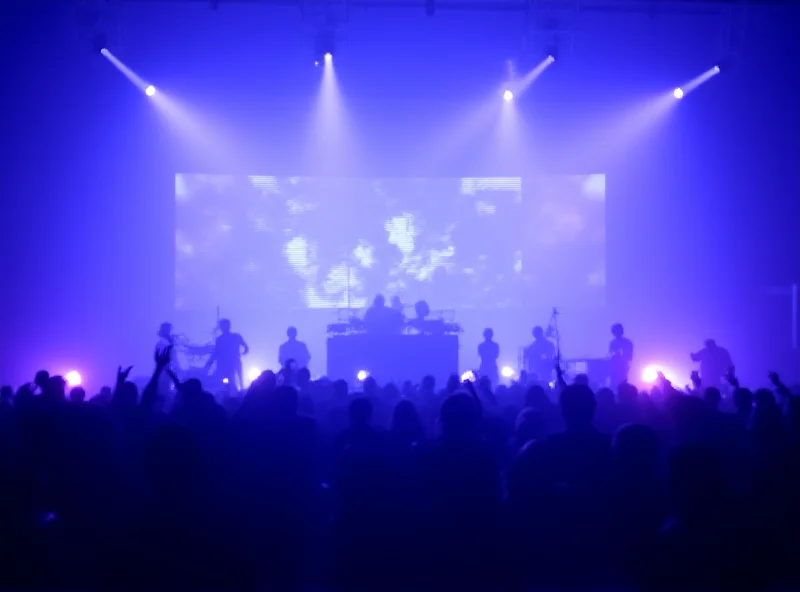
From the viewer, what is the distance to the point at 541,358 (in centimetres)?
1214

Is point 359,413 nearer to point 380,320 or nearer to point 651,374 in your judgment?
point 380,320

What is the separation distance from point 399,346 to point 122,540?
335 inches

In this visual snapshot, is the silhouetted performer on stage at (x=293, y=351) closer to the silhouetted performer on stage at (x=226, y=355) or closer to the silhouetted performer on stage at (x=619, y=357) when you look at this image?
the silhouetted performer on stage at (x=226, y=355)

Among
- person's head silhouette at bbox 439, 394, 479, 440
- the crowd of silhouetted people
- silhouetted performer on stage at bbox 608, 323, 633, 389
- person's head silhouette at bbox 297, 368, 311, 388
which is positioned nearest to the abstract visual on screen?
silhouetted performer on stage at bbox 608, 323, 633, 389

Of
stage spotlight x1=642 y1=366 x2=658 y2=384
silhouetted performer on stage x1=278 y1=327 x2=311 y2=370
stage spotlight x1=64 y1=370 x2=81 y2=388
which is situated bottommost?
stage spotlight x1=642 y1=366 x2=658 y2=384

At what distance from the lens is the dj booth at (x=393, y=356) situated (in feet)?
38.2

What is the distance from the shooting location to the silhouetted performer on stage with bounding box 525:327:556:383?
12.1 m

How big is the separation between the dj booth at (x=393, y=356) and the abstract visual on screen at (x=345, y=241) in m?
2.85

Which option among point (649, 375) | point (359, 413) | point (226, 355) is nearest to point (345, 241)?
point (226, 355)

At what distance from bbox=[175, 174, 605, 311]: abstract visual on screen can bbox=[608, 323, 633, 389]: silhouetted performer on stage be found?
3.85 meters

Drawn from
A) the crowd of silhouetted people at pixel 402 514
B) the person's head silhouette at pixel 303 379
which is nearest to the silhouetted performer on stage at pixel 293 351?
the person's head silhouette at pixel 303 379

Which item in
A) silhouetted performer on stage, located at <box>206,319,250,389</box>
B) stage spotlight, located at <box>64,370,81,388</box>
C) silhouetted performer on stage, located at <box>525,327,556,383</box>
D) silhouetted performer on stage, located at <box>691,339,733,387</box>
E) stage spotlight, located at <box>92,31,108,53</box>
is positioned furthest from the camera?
stage spotlight, located at <box>64,370,81,388</box>

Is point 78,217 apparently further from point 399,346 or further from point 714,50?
point 714,50

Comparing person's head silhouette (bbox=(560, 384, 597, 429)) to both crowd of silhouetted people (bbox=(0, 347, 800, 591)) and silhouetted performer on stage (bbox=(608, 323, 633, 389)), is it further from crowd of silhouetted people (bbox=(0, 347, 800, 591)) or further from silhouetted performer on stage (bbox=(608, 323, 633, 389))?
silhouetted performer on stage (bbox=(608, 323, 633, 389))
